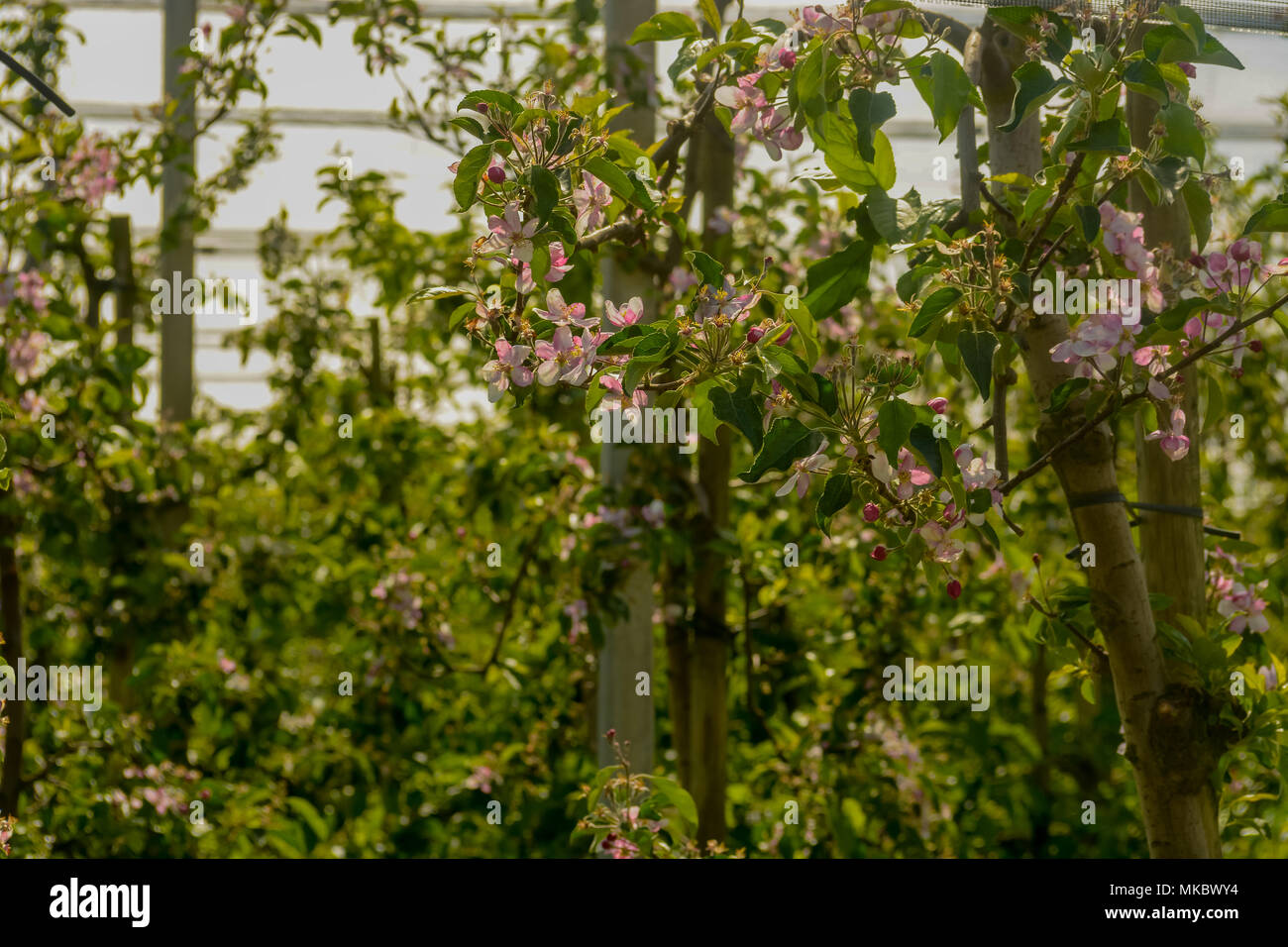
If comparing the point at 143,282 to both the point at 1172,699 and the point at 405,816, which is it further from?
the point at 1172,699

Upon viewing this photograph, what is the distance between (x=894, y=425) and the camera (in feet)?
2.62

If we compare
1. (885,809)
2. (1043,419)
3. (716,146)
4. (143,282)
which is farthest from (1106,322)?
(143,282)

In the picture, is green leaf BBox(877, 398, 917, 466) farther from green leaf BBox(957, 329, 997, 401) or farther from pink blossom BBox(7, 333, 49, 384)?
pink blossom BBox(7, 333, 49, 384)

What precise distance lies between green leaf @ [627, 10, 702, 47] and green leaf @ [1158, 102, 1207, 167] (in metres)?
0.37

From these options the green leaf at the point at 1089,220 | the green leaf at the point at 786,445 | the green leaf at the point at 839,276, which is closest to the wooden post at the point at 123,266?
the green leaf at the point at 839,276

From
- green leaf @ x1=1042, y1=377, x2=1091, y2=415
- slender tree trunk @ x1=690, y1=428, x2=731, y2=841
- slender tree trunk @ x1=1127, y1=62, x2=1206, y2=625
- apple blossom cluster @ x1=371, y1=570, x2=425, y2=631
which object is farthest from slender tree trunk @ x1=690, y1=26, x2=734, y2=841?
green leaf @ x1=1042, y1=377, x2=1091, y2=415

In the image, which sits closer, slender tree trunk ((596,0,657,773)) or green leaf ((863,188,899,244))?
green leaf ((863,188,899,244))

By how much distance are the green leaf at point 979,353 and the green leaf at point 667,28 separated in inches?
13.7

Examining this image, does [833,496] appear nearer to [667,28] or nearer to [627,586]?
[667,28]

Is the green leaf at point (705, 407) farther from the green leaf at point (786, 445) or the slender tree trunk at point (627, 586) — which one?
the slender tree trunk at point (627, 586)

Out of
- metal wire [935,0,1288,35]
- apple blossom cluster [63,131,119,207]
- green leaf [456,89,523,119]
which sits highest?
apple blossom cluster [63,131,119,207]

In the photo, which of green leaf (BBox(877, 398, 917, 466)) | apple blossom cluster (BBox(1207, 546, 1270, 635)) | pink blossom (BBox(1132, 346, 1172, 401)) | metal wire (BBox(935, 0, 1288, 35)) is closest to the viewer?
green leaf (BBox(877, 398, 917, 466))

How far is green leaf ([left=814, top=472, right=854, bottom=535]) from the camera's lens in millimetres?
834
